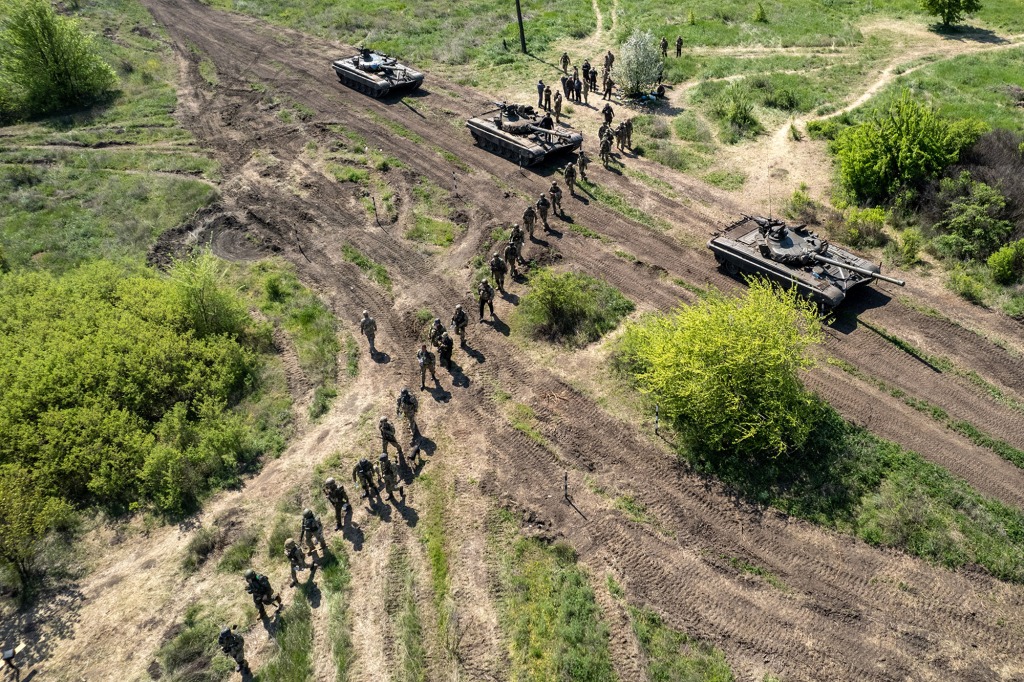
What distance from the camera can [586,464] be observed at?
55.2 ft

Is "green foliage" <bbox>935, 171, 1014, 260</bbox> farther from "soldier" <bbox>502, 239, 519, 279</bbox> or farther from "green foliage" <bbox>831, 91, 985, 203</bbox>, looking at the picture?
"soldier" <bbox>502, 239, 519, 279</bbox>

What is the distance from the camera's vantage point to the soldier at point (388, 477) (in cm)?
1602

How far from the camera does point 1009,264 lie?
859 inches

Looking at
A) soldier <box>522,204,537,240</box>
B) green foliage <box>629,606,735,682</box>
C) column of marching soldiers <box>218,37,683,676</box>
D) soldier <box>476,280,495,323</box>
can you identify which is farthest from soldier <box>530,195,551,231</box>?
green foliage <box>629,606,735,682</box>

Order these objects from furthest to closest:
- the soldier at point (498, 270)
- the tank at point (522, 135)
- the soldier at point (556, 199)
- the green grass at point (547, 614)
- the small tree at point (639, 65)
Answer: the small tree at point (639, 65) → the tank at point (522, 135) → the soldier at point (556, 199) → the soldier at point (498, 270) → the green grass at point (547, 614)

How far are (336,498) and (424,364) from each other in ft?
16.2

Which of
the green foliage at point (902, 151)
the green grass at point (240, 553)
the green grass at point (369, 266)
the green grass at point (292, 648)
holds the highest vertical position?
the green foliage at point (902, 151)

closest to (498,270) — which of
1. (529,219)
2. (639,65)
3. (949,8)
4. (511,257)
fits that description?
(511,257)

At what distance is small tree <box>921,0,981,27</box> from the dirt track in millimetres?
28601

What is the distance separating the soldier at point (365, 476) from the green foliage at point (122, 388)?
3468mm

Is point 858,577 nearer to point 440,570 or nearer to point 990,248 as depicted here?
point 440,570

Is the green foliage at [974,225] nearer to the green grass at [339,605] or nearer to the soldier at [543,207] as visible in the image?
the soldier at [543,207]

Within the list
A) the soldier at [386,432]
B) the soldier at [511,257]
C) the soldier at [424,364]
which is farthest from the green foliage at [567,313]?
the soldier at [386,432]

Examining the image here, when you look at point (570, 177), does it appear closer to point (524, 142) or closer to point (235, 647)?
point (524, 142)
